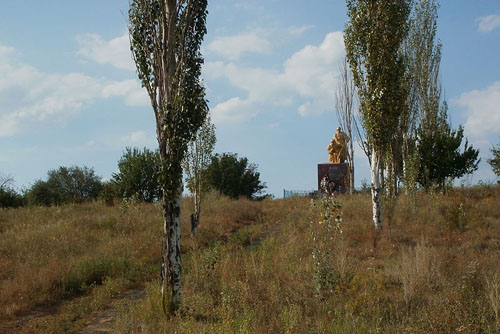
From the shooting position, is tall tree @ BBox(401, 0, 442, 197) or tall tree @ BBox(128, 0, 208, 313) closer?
tall tree @ BBox(128, 0, 208, 313)

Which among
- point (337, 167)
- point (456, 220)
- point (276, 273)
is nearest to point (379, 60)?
point (456, 220)

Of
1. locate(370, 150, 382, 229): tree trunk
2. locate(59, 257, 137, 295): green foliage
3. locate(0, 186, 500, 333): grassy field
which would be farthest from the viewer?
locate(370, 150, 382, 229): tree trunk

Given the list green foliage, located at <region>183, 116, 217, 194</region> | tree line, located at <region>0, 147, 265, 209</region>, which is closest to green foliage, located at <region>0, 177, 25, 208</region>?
tree line, located at <region>0, 147, 265, 209</region>

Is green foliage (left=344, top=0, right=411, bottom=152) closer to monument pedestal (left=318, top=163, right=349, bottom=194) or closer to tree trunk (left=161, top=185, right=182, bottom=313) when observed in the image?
tree trunk (left=161, top=185, right=182, bottom=313)

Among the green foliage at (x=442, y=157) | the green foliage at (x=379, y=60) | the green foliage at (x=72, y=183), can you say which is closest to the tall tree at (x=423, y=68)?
the green foliage at (x=442, y=157)

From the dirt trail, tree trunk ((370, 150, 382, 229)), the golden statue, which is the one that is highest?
the golden statue

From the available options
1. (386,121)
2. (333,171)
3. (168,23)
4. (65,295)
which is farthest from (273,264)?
(333,171)

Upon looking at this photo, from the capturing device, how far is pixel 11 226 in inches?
690

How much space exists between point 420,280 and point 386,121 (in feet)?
26.3

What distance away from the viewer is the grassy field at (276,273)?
690 cm

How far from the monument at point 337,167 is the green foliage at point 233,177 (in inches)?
347

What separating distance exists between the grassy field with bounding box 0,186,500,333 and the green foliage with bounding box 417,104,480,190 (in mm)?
5535

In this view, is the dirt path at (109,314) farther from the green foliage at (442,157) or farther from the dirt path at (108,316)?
the green foliage at (442,157)

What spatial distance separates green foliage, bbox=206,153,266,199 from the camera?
118ft
